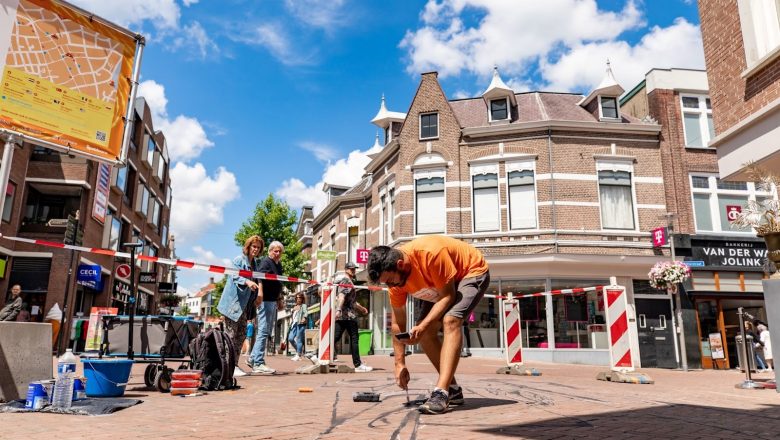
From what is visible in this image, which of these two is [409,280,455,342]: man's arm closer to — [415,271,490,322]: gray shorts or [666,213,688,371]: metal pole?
[415,271,490,322]: gray shorts

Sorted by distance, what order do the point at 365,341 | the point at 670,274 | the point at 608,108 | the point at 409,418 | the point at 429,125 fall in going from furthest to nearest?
the point at 365,341 → the point at 429,125 → the point at 608,108 → the point at 670,274 → the point at 409,418

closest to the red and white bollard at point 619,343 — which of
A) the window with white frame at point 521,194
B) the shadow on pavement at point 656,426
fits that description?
the shadow on pavement at point 656,426

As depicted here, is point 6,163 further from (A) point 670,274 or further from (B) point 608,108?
(B) point 608,108

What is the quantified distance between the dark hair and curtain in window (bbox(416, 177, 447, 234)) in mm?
15656

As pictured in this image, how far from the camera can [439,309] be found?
418cm

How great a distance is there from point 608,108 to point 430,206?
25.5 feet

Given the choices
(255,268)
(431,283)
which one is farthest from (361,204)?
(431,283)

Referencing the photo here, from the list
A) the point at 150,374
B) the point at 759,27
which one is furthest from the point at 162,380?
the point at 759,27

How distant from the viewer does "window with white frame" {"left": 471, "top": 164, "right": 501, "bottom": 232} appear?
1914 cm

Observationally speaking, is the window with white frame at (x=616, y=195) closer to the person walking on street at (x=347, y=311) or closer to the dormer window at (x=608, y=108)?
the dormer window at (x=608, y=108)

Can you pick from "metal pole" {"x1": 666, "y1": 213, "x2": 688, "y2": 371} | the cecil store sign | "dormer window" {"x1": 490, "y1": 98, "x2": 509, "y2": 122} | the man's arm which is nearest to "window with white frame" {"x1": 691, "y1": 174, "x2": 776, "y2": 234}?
the cecil store sign

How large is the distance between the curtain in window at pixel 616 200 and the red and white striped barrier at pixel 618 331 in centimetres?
1095

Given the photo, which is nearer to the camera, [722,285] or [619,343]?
[619,343]

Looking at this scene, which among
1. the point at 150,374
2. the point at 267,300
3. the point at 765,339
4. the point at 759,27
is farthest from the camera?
the point at 765,339
